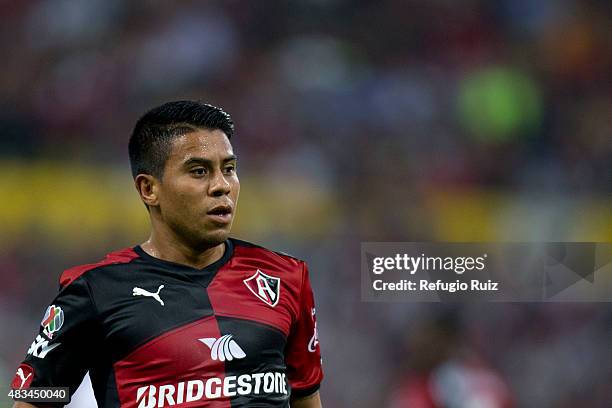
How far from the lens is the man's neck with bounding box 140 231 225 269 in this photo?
2.34 metres

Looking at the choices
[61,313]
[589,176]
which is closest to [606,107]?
[589,176]

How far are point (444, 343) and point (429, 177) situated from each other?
81 centimetres

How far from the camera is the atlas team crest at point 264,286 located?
2334mm

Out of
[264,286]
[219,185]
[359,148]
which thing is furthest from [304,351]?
[359,148]

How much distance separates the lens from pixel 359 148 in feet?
15.2

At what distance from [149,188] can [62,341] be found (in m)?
0.44

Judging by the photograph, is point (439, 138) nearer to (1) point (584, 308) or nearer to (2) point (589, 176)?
(2) point (589, 176)

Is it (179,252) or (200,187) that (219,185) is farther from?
(179,252)

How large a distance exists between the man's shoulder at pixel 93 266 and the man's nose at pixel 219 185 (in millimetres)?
270

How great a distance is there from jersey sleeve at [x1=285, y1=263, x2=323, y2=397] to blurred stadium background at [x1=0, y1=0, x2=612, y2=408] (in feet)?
6.22

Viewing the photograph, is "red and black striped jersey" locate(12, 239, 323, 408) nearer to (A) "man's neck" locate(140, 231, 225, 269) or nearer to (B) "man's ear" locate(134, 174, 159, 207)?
(A) "man's neck" locate(140, 231, 225, 269)

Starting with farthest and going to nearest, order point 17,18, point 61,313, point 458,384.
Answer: point 17,18
point 458,384
point 61,313

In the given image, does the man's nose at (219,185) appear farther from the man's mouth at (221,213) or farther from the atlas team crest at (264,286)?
the atlas team crest at (264,286)

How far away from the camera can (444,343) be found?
4.50m
